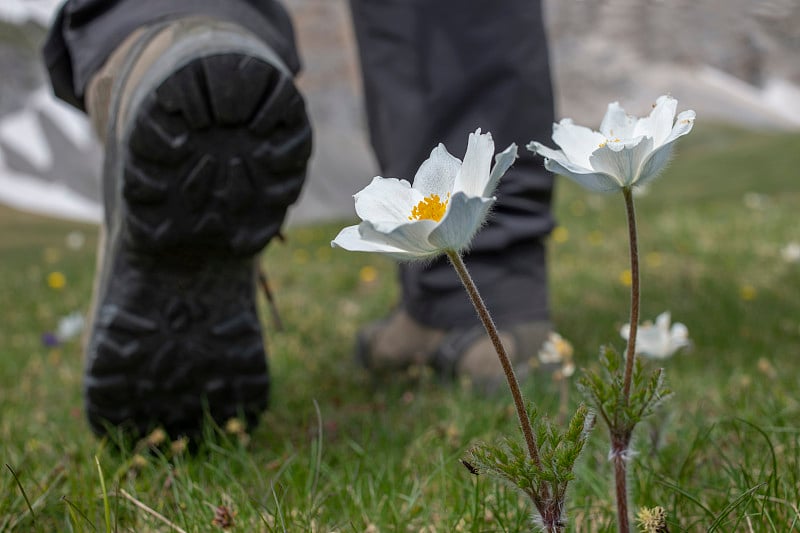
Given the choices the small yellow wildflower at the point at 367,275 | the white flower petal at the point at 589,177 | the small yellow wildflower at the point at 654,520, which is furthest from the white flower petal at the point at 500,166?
the small yellow wildflower at the point at 367,275

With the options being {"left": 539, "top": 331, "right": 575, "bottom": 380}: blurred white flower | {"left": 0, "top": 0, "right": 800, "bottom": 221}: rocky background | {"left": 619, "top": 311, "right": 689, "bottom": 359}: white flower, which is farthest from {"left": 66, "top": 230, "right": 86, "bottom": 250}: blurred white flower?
{"left": 619, "top": 311, "right": 689, "bottom": 359}: white flower

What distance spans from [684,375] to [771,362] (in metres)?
0.25

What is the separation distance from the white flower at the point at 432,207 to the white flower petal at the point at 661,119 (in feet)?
0.66

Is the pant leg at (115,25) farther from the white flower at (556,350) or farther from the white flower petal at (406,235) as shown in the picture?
the white flower petal at (406,235)

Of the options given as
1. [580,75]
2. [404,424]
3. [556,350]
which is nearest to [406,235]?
[556,350]

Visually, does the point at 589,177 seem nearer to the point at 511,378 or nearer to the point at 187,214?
the point at 511,378

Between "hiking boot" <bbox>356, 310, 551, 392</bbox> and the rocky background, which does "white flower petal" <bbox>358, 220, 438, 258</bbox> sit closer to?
"hiking boot" <bbox>356, 310, 551, 392</bbox>

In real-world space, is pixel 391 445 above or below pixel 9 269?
above

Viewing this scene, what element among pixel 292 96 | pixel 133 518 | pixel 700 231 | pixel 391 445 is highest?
pixel 292 96

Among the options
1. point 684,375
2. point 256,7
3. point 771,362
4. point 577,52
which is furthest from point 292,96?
point 577,52

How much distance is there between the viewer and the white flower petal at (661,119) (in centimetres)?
88

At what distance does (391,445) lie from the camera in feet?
5.67

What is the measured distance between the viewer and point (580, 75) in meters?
11.6

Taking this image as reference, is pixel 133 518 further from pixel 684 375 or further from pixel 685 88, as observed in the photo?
pixel 685 88
